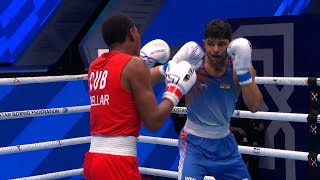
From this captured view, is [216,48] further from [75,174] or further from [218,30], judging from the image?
[75,174]

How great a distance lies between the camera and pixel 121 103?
9.68ft

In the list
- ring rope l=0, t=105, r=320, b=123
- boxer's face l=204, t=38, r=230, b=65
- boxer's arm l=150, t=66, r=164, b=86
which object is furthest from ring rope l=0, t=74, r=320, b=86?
boxer's arm l=150, t=66, r=164, b=86

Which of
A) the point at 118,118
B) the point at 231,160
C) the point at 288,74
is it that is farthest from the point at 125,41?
the point at 288,74

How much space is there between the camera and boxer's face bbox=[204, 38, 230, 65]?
3.64 meters

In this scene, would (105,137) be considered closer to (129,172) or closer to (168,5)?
(129,172)

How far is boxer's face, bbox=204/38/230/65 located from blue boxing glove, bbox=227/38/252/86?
16 cm

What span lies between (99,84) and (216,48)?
977mm

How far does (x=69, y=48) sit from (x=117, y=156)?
372cm

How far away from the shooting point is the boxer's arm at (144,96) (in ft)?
9.49

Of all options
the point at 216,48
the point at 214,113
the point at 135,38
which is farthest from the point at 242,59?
the point at 135,38

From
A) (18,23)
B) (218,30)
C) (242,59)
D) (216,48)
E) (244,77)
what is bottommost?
(244,77)

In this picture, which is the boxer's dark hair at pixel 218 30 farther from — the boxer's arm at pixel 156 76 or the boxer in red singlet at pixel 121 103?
the boxer in red singlet at pixel 121 103

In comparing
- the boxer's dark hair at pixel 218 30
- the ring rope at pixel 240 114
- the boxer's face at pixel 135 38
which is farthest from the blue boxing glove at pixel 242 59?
the ring rope at pixel 240 114

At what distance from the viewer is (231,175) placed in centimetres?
367
